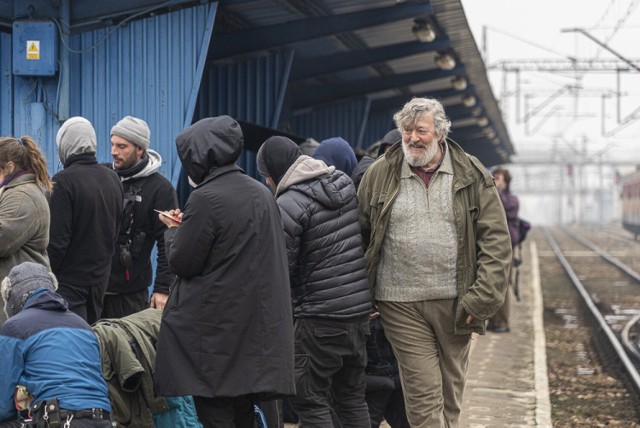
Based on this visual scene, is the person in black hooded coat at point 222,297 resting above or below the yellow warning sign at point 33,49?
below

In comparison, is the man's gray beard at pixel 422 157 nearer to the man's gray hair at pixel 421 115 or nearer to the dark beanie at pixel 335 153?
the man's gray hair at pixel 421 115

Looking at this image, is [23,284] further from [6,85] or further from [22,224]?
[6,85]

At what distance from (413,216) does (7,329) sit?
84.8 inches

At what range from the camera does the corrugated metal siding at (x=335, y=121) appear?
16.0m

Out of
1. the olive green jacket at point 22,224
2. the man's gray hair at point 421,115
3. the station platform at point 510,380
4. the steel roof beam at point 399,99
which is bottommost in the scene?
A: the station platform at point 510,380

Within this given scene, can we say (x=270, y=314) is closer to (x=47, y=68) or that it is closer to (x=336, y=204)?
(x=336, y=204)

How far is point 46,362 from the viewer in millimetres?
4355

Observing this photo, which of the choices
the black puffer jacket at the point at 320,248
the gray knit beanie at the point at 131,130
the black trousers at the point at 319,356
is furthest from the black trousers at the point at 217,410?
the gray knit beanie at the point at 131,130

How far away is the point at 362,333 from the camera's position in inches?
221

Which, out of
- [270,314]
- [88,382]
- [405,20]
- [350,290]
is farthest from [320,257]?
[405,20]

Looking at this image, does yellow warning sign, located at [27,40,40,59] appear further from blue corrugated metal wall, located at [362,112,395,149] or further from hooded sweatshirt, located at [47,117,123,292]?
blue corrugated metal wall, located at [362,112,395,149]

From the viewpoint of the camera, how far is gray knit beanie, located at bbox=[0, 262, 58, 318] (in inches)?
180

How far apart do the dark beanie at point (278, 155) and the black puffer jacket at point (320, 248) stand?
0.35 ft

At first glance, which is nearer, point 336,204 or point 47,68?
point 336,204
